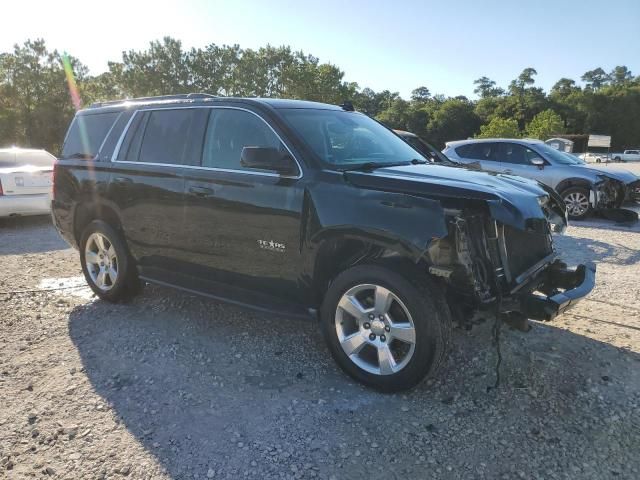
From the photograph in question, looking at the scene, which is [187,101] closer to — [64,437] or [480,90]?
[64,437]

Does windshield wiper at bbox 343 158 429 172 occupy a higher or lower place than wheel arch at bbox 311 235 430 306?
higher

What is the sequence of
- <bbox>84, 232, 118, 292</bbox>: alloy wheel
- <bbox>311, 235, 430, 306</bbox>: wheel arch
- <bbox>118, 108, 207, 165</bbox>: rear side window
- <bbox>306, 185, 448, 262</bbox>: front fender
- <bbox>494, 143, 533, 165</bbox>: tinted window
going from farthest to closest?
<bbox>494, 143, 533, 165</bbox>: tinted window < <bbox>84, 232, 118, 292</bbox>: alloy wheel < <bbox>118, 108, 207, 165</bbox>: rear side window < <bbox>311, 235, 430, 306</bbox>: wheel arch < <bbox>306, 185, 448, 262</bbox>: front fender

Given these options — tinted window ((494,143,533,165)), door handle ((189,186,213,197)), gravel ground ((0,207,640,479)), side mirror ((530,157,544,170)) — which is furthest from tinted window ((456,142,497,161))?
door handle ((189,186,213,197))

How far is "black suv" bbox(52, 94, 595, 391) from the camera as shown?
3076mm

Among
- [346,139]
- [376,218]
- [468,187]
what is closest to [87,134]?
[346,139]

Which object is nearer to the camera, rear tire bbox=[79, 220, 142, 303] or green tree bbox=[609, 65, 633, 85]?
rear tire bbox=[79, 220, 142, 303]

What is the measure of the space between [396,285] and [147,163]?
268 centimetres

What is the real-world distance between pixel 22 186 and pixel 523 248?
8.72m

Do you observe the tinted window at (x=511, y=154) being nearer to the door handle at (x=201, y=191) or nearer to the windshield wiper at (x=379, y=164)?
the windshield wiper at (x=379, y=164)

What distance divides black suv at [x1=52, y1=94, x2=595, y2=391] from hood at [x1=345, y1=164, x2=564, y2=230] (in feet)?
0.04

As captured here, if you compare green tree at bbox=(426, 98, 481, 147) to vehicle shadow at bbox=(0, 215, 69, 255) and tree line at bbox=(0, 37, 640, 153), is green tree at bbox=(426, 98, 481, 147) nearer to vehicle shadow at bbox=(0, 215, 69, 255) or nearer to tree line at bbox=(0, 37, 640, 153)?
tree line at bbox=(0, 37, 640, 153)

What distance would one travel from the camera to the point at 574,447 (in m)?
2.71

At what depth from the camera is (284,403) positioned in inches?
126

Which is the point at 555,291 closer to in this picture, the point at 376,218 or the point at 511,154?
the point at 376,218
